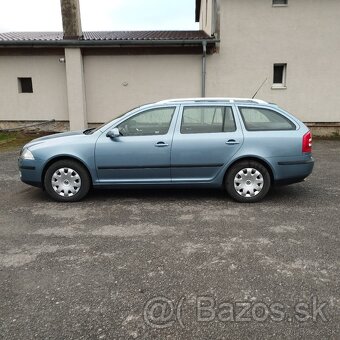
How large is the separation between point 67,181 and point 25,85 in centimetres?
932

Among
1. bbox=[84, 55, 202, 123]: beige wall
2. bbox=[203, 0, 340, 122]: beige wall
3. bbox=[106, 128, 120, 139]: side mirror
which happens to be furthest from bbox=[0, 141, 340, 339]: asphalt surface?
bbox=[203, 0, 340, 122]: beige wall

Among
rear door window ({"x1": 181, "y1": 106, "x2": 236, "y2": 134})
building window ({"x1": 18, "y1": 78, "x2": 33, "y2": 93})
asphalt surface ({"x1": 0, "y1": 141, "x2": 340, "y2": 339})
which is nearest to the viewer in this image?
asphalt surface ({"x1": 0, "y1": 141, "x2": 340, "y2": 339})

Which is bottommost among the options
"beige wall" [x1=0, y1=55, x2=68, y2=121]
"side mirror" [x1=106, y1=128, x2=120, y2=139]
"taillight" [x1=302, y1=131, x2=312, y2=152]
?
"taillight" [x1=302, y1=131, x2=312, y2=152]

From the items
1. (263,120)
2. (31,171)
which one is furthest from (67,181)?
(263,120)

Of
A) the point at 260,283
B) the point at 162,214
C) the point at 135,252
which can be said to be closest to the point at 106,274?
the point at 135,252

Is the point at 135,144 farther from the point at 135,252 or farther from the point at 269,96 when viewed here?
the point at 269,96

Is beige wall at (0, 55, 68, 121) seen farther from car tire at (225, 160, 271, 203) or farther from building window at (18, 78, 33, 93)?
car tire at (225, 160, 271, 203)

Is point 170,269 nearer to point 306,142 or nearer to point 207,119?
point 207,119

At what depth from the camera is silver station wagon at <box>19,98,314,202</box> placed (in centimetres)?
501

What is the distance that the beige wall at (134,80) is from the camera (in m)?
12.3

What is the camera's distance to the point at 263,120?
5.18 m

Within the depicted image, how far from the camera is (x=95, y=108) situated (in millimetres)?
12617

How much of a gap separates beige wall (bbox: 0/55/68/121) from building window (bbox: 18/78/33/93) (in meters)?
0.22

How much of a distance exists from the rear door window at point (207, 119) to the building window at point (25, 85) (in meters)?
9.72
